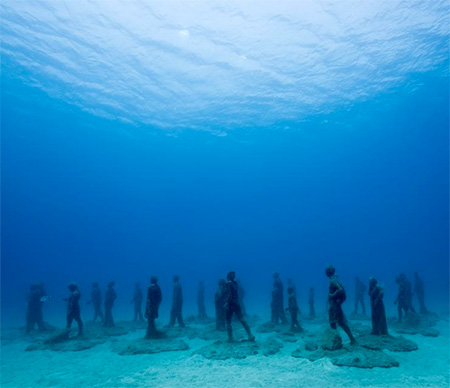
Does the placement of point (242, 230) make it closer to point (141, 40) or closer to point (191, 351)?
point (141, 40)

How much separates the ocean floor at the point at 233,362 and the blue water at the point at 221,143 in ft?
73.1

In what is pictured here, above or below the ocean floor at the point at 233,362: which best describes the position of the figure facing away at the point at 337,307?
above

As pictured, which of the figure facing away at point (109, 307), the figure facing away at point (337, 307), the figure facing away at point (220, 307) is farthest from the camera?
the figure facing away at point (109, 307)

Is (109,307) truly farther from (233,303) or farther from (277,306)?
(277,306)

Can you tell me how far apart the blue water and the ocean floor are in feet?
73.1

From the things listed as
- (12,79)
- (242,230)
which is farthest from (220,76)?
(242,230)

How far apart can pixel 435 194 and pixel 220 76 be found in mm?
137673

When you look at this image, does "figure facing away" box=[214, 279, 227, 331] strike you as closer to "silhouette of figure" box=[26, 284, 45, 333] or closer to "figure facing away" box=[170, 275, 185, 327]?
"figure facing away" box=[170, 275, 185, 327]

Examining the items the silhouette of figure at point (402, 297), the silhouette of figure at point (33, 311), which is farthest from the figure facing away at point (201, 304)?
the silhouette of figure at point (402, 297)

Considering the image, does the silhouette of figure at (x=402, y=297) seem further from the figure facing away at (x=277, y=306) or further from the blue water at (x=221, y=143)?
the blue water at (x=221, y=143)

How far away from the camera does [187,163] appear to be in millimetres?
94750

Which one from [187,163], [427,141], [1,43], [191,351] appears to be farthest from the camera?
[187,163]

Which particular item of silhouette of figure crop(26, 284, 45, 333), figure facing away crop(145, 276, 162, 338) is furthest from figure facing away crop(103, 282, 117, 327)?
figure facing away crop(145, 276, 162, 338)

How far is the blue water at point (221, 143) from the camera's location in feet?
82.0
